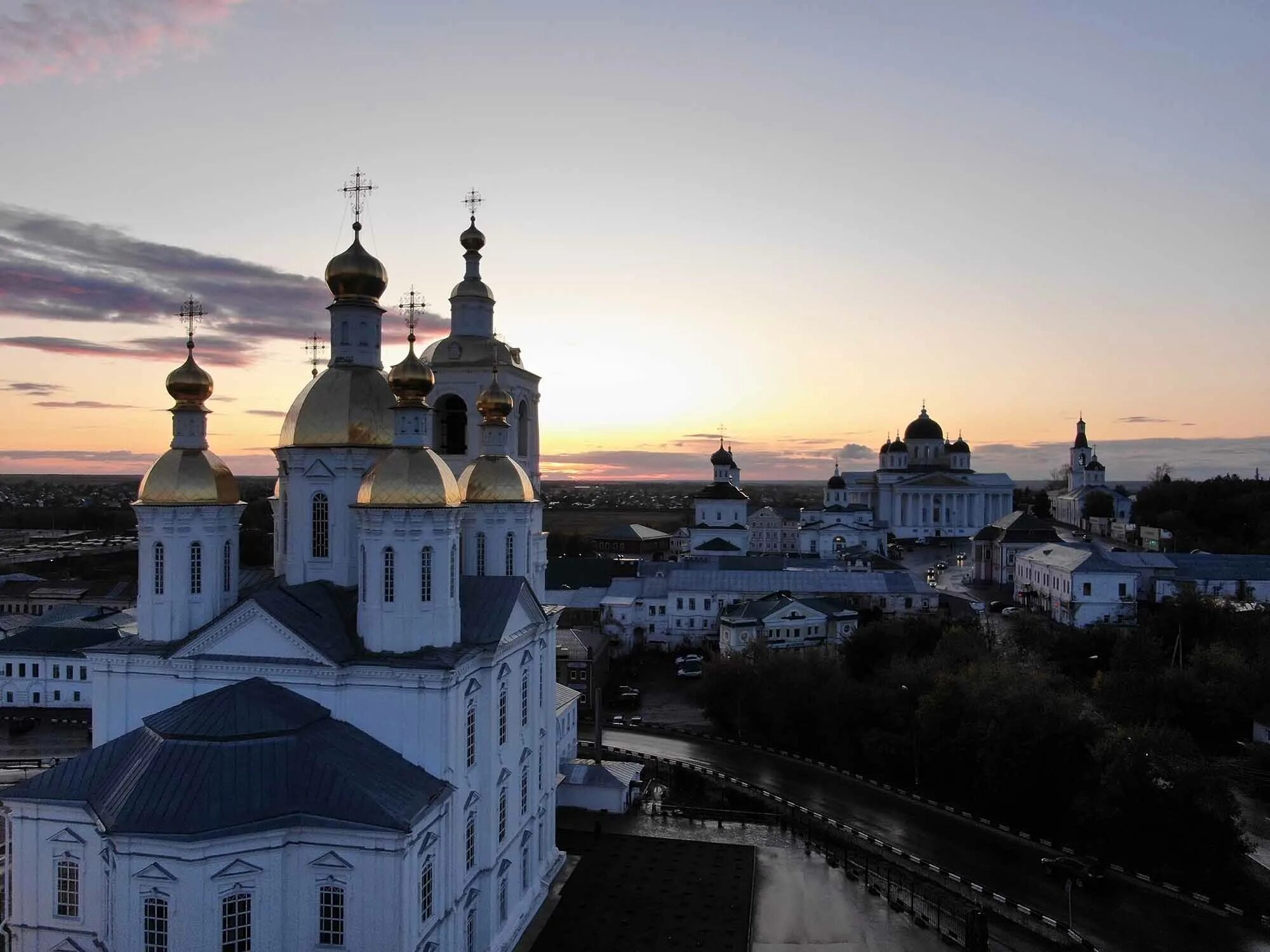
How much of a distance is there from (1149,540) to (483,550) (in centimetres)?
6821

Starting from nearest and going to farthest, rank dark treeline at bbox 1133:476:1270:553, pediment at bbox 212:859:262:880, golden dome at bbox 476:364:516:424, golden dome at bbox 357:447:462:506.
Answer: pediment at bbox 212:859:262:880
golden dome at bbox 357:447:462:506
golden dome at bbox 476:364:516:424
dark treeline at bbox 1133:476:1270:553

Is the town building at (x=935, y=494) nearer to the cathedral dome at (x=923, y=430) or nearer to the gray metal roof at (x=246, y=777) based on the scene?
the cathedral dome at (x=923, y=430)

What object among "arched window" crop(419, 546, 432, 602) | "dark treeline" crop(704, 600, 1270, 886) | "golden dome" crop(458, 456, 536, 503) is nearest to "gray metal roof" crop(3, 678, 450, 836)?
"arched window" crop(419, 546, 432, 602)

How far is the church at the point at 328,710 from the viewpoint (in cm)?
1441

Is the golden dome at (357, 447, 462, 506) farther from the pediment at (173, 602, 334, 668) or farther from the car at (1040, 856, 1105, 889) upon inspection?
the car at (1040, 856, 1105, 889)

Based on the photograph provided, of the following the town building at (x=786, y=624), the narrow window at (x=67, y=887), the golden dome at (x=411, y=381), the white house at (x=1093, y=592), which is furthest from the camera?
the white house at (x=1093, y=592)

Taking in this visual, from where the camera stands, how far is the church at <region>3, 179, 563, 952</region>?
567 inches

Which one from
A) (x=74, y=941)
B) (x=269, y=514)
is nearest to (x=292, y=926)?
(x=74, y=941)

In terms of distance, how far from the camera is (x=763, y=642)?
40.6 m

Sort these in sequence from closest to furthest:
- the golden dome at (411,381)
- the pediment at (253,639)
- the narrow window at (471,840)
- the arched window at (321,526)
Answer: the pediment at (253,639)
the narrow window at (471,840)
the golden dome at (411,381)
the arched window at (321,526)

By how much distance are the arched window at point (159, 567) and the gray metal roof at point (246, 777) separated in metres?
3.01

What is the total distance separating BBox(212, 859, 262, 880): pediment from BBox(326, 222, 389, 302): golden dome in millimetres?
12101

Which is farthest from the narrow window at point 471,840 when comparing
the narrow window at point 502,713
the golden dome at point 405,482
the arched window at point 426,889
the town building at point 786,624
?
the town building at point 786,624

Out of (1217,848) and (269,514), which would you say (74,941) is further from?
(269,514)
